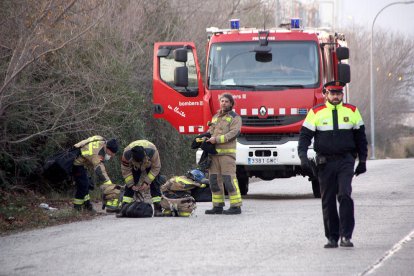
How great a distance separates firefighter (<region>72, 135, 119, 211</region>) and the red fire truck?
9.94ft

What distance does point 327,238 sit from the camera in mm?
11617

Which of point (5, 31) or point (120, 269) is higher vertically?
point (5, 31)

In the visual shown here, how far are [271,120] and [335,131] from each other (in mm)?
7196

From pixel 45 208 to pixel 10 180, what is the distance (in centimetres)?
201

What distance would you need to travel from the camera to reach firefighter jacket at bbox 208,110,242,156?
15.6 meters

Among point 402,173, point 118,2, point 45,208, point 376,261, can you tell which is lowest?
point 402,173

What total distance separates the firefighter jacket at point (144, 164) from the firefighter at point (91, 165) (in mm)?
364

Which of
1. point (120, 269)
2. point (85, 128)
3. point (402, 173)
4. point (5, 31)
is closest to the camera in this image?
point (120, 269)

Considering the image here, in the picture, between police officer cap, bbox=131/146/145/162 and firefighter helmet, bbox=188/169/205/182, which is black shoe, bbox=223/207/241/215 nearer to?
firefighter helmet, bbox=188/169/205/182

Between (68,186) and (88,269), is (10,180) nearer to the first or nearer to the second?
(68,186)

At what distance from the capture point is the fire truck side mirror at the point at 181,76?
18234mm

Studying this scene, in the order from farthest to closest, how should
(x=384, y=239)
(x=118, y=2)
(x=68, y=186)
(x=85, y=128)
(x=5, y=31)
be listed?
1. (x=118, y=2)
2. (x=68, y=186)
3. (x=85, y=128)
4. (x=5, y=31)
5. (x=384, y=239)

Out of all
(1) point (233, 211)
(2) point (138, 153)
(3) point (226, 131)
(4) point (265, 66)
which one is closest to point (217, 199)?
(1) point (233, 211)

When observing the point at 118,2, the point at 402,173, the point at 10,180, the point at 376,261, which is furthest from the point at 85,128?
the point at 402,173
